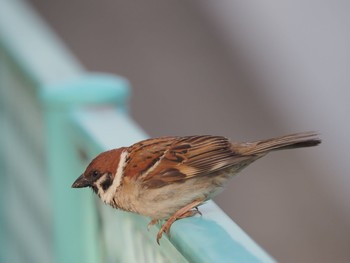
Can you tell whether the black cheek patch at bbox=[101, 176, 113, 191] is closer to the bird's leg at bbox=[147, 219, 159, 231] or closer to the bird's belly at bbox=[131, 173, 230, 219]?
the bird's belly at bbox=[131, 173, 230, 219]

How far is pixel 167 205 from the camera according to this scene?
2842 mm

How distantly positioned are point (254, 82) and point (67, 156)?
5.46m

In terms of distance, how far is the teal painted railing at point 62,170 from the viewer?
2.27m

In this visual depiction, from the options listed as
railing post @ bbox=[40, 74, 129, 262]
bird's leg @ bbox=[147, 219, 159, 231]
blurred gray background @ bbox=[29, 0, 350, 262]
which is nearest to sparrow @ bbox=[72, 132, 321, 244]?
bird's leg @ bbox=[147, 219, 159, 231]

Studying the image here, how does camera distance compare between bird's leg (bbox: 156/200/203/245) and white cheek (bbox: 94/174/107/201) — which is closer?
bird's leg (bbox: 156/200/203/245)

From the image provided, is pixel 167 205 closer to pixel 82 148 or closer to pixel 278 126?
pixel 82 148

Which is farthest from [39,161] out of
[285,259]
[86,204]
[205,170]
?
[285,259]

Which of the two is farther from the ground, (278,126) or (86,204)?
(86,204)

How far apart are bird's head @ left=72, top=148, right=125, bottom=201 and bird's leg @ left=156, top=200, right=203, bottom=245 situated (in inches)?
9.6

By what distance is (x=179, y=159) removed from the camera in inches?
117

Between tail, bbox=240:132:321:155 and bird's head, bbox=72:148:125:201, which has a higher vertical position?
bird's head, bbox=72:148:125:201

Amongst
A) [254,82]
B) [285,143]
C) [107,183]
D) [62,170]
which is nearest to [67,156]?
[62,170]

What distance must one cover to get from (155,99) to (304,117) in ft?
4.22

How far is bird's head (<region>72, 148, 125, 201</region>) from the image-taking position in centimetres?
285
